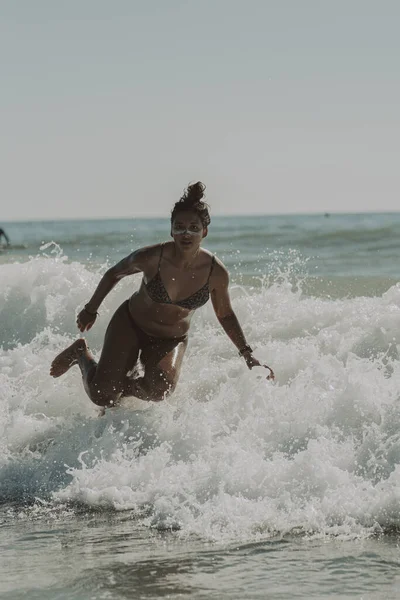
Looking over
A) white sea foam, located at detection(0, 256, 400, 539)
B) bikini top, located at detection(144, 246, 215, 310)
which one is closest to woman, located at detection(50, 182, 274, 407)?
bikini top, located at detection(144, 246, 215, 310)

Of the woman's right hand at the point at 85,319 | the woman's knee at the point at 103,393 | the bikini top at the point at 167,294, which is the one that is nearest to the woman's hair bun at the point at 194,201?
the bikini top at the point at 167,294

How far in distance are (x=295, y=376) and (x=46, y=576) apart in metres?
3.66

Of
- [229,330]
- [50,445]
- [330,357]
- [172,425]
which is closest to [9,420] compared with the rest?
[50,445]

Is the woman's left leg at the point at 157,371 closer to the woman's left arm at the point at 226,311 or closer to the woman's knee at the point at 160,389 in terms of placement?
the woman's knee at the point at 160,389

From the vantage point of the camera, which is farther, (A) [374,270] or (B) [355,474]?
(A) [374,270]

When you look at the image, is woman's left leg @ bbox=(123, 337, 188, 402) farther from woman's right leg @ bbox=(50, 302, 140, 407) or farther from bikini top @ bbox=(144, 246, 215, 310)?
bikini top @ bbox=(144, 246, 215, 310)

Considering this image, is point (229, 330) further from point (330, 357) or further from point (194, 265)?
point (330, 357)

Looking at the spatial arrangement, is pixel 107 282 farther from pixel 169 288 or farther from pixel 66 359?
pixel 66 359

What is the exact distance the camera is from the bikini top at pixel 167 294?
6512mm

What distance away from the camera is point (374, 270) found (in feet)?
50.7

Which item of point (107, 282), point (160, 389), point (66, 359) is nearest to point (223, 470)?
point (160, 389)

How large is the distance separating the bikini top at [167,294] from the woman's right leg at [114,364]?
38 centimetres

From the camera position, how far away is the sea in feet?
14.3

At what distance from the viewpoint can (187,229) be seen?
6246mm
